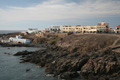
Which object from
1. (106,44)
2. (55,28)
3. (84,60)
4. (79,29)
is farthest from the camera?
(55,28)

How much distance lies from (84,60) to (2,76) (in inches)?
605

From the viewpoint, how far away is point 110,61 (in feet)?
80.1

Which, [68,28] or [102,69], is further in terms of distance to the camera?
[68,28]

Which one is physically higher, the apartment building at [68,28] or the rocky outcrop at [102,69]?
the apartment building at [68,28]

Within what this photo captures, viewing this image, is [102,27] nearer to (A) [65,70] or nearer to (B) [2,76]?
(A) [65,70]

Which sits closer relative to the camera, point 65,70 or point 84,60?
point 65,70

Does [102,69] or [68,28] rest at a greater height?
[68,28]

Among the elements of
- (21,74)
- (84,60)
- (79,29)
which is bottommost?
(21,74)

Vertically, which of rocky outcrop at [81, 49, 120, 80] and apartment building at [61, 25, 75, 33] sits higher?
apartment building at [61, 25, 75, 33]

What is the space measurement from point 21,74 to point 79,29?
6329 centimetres

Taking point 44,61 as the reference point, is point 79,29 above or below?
above

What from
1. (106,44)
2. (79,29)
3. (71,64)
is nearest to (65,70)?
(71,64)

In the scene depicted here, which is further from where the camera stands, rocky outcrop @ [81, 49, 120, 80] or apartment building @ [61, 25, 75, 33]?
apartment building @ [61, 25, 75, 33]

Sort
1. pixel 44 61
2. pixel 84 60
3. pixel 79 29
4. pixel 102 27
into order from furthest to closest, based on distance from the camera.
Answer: pixel 79 29 → pixel 102 27 → pixel 44 61 → pixel 84 60
